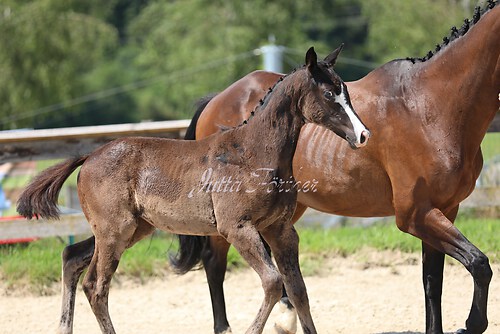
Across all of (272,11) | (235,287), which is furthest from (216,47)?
(235,287)

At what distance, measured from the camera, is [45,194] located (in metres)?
4.58

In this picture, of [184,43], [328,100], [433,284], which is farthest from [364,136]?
[184,43]

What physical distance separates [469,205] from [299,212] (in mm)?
2374

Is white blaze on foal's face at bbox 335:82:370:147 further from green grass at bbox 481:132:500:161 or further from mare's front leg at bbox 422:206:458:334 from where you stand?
green grass at bbox 481:132:500:161

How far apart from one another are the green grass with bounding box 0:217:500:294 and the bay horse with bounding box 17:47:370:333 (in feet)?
6.59

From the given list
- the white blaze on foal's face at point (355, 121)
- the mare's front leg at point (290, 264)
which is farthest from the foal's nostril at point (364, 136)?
the mare's front leg at point (290, 264)

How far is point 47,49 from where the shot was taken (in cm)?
2333

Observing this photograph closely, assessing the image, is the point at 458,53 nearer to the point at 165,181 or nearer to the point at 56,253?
the point at 165,181

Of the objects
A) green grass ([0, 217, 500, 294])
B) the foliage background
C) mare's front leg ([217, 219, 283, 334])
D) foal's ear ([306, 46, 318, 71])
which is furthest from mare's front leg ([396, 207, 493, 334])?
the foliage background

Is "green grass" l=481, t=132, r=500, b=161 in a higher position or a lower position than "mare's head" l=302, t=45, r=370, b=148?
lower

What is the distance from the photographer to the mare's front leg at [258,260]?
4.04 meters

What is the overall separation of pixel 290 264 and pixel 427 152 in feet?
3.42

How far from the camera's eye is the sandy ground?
5691 millimetres

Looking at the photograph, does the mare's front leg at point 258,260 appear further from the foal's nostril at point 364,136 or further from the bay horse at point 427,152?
the bay horse at point 427,152
